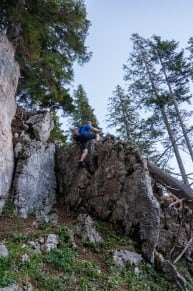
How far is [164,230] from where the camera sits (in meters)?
11.6

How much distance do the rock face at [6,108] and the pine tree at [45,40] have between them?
3.89ft

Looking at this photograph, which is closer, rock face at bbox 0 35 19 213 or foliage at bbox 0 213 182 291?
foliage at bbox 0 213 182 291

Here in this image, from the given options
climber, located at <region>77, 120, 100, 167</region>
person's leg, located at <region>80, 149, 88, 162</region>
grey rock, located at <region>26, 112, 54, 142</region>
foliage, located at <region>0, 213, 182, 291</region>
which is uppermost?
grey rock, located at <region>26, 112, 54, 142</region>

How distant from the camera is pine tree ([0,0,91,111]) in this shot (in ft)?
48.2

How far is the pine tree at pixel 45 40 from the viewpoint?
14.7m

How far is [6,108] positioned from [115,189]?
20.5ft

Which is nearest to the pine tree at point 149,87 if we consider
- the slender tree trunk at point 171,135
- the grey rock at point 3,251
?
the slender tree trunk at point 171,135

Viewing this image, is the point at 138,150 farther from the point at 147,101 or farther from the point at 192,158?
the point at 147,101

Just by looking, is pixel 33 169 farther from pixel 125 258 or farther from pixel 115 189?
pixel 125 258

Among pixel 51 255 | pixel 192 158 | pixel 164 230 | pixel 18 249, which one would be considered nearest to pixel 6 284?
pixel 18 249

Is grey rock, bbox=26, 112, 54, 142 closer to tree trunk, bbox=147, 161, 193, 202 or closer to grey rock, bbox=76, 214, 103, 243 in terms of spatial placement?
grey rock, bbox=76, 214, 103, 243

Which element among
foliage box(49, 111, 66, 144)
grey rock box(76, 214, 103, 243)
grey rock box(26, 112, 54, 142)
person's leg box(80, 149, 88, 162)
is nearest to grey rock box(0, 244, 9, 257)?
grey rock box(76, 214, 103, 243)

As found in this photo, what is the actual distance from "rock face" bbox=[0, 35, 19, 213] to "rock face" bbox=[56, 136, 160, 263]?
2.32 m

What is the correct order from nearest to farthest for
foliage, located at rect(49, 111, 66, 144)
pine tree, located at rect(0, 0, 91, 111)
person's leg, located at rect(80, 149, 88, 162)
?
person's leg, located at rect(80, 149, 88, 162) < pine tree, located at rect(0, 0, 91, 111) < foliage, located at rect(49, 111, 66, 144)
